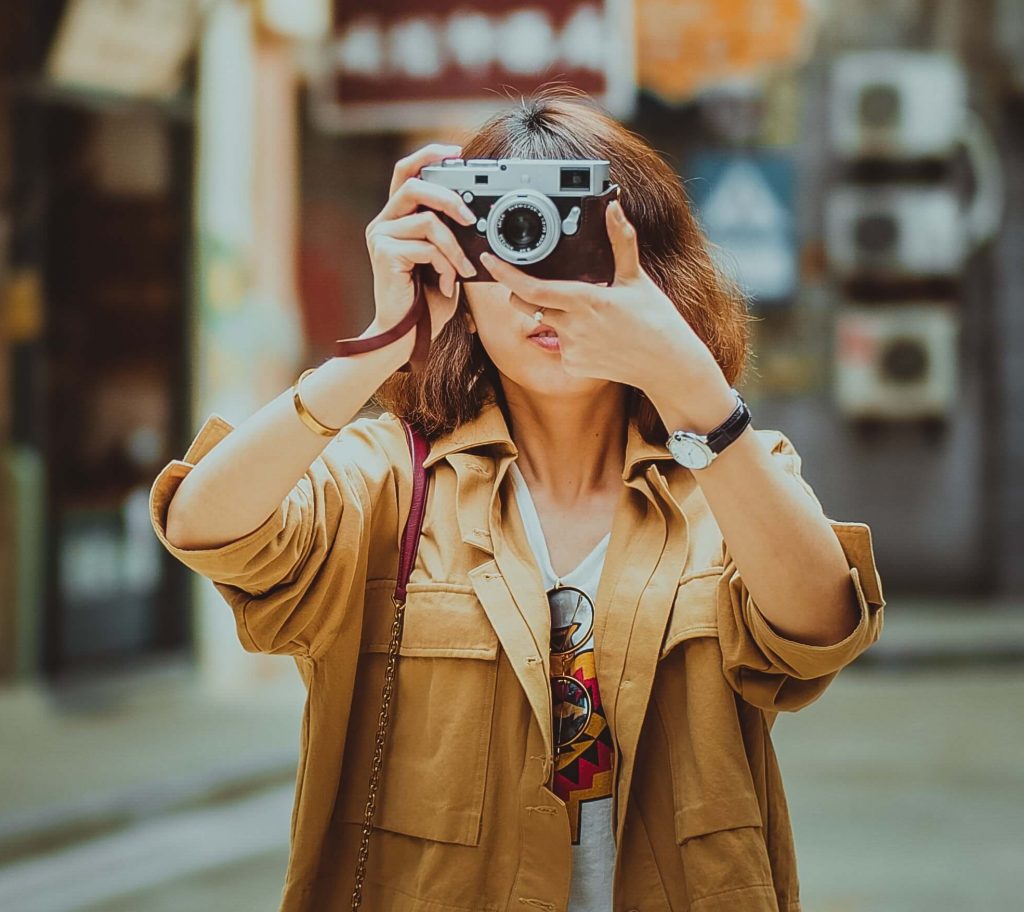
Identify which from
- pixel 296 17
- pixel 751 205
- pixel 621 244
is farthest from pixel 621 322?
pixel 751 205

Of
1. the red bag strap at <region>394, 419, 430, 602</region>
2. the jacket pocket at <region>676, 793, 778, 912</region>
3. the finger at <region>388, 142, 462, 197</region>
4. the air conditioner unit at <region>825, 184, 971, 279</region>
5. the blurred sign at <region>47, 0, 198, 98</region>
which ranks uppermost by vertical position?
the blurred sign at <region>47, 0, 198, 98</region>

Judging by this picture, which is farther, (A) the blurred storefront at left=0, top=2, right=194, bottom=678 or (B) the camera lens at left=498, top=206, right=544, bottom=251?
(A) the blurred storefront at left=0, top=2, right=194, bottom=678

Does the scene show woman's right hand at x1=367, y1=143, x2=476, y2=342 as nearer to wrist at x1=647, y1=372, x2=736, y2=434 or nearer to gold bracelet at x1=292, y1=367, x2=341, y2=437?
gold bracelet at x1=292, y1=367, x2=341, y2=437

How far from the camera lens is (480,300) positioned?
1.96 meters

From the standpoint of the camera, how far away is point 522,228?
1.79 meters

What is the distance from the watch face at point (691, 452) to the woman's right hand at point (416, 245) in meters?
0.33

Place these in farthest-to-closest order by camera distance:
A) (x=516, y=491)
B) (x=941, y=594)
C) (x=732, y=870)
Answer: (x=941, y=594) → (x=516, y=491) → (x=732, y=870)

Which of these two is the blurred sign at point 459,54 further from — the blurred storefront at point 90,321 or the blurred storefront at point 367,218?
the blurred storefront at point 90,321

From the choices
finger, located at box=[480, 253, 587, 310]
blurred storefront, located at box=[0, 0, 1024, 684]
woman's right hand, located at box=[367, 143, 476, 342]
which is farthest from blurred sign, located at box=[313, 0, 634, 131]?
finger, located at box=[480, 253, 587, 310]

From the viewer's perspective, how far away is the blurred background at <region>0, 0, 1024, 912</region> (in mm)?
6445

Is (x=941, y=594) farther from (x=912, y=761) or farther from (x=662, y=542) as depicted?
(x=662, y=542)

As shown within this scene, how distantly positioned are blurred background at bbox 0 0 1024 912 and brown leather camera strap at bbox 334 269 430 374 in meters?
3.45

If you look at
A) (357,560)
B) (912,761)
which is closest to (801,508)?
(357,560)

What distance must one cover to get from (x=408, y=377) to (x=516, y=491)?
0.23 metres
